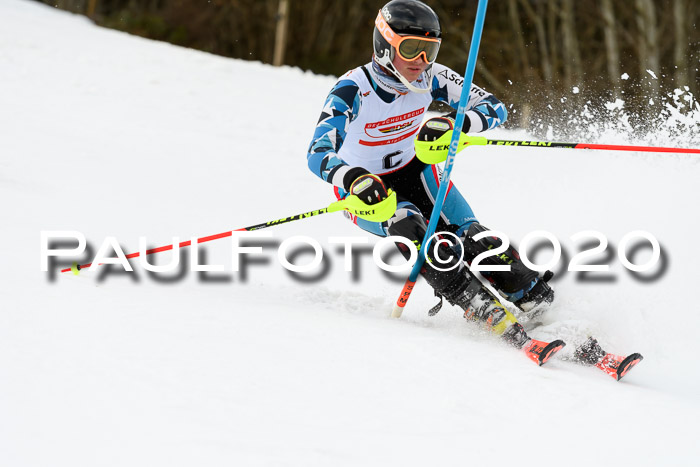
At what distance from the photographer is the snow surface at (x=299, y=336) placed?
1.97 m

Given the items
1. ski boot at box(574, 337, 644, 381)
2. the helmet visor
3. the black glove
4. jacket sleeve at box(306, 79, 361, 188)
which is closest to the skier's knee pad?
ski boot at box(574, 337, 644, 381)

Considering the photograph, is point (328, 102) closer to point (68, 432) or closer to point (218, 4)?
point (68, 432)

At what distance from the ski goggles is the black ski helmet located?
2cm

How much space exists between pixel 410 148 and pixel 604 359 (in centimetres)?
155

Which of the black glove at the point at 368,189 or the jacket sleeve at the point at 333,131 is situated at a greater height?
the jacket sleeve at the point at 333,131

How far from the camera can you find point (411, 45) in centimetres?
355

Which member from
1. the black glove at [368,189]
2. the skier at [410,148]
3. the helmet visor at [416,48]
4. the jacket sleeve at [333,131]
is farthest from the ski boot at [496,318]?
the helmet visor at [416,48]

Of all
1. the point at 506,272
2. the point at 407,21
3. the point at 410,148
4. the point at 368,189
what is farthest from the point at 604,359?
the point at 407,21

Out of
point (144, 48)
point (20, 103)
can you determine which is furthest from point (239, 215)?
point (144, 48)

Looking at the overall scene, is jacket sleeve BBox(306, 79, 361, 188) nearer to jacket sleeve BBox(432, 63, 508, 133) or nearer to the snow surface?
jacket sleeve BBox(432, 63, 508, 133)

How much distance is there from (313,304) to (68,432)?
2.14m

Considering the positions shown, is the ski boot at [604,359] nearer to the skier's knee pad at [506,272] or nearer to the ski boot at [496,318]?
the ski boot at [496,318]

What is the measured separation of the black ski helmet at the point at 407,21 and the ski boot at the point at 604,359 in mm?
1675

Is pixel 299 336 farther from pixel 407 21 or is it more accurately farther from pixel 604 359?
pixel 407 21
